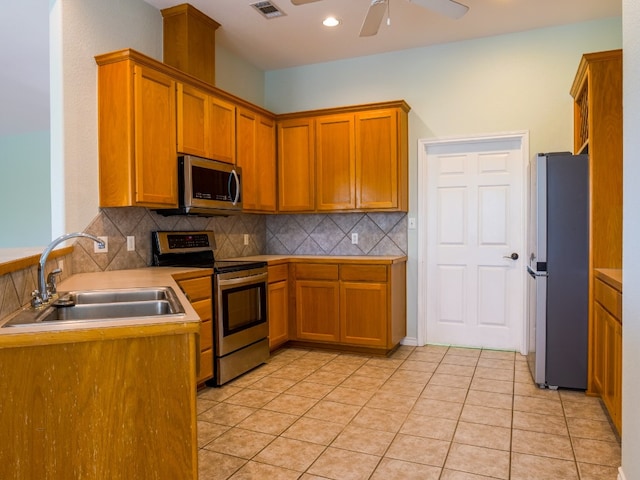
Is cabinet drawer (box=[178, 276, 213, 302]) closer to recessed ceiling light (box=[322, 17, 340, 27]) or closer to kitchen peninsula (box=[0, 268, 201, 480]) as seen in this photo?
kitchen peninsula (box=[0, 268, 201, 480])

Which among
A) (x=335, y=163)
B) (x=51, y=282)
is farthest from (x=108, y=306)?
(x=335, y=163)

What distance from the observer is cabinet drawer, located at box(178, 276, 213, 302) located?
301 centimetres

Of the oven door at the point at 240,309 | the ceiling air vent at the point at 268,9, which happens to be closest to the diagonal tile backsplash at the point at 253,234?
the oven door at the point at 240,309

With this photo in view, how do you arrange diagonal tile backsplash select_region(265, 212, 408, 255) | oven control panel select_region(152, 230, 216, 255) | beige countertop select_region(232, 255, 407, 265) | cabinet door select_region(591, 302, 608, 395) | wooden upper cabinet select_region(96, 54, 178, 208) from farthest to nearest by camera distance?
diagonal tile backsplash select_region(265, 212, 408, 255), beige countertop select_region(232, 255, 407, 265), oven control panel select_region(152, 230, 216, 255), wooden upper cabinet select_region(96, 54, 178, 208), cabinet door select_region(591, 302, 608, 395)

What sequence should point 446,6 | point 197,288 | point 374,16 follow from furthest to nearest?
point 197,288 → point 374,16 → point 446,6

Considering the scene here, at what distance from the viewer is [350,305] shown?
4191 millimetres

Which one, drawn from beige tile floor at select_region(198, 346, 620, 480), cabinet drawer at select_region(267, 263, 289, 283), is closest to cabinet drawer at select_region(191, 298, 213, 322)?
beige tile floor at select_region(198, 346, 620, 480)

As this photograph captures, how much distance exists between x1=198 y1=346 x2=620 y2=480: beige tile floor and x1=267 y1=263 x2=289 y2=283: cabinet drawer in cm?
78

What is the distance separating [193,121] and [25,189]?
546 centimetres

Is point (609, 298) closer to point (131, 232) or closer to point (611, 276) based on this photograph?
point (611, 276)

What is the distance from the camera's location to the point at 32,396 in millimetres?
1312

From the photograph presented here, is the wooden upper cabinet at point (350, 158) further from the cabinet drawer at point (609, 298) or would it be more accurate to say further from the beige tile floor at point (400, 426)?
the cabinet drawer at point (609, 298)

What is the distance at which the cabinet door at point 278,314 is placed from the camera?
4109 mm

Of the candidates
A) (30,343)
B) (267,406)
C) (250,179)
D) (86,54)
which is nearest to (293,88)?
(250,179)
